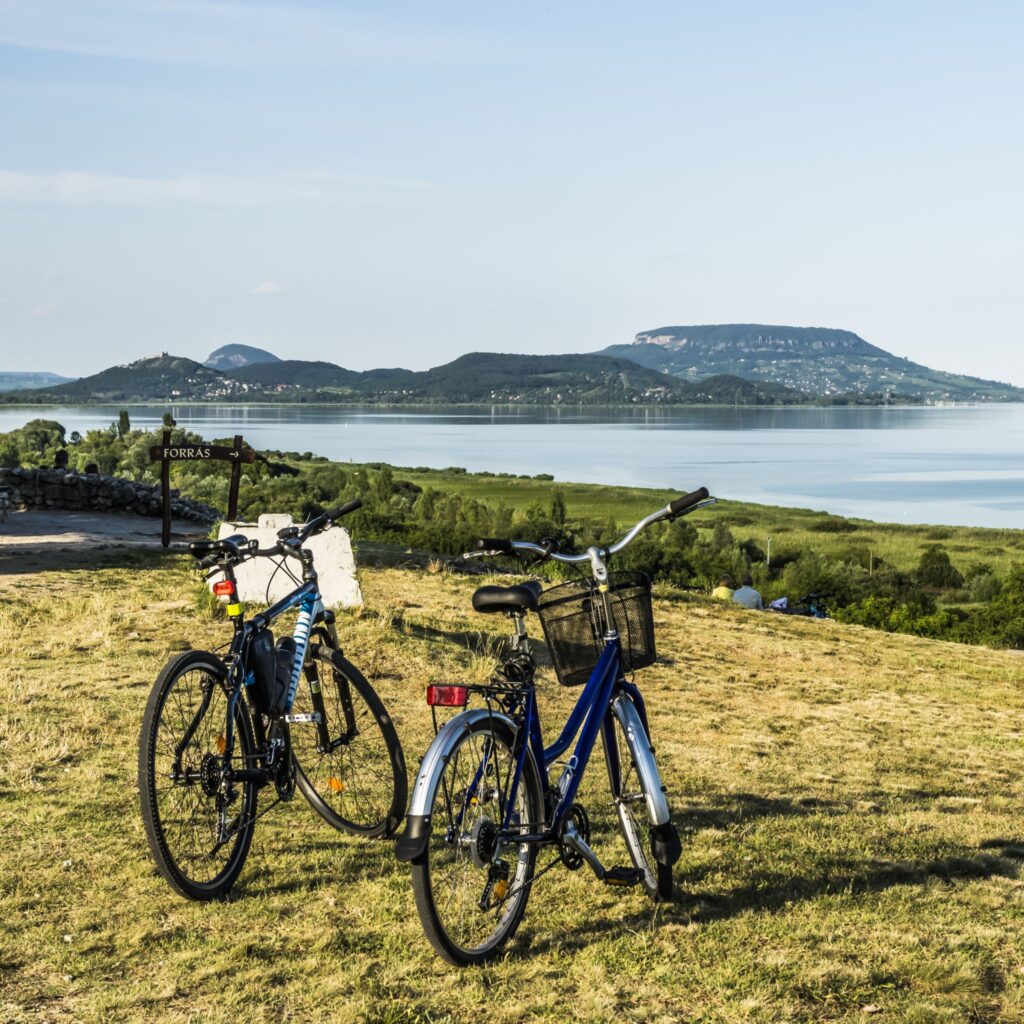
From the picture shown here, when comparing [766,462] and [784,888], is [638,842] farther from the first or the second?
[766,462]

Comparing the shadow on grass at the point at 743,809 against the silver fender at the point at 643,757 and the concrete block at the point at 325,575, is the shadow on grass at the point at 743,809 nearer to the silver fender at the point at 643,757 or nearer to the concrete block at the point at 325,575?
the silver fender at the point at 643,757

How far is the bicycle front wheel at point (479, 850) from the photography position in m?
3.70

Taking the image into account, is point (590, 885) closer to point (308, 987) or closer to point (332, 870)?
point (332, 870)

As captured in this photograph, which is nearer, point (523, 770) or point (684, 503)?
point (523, 770)

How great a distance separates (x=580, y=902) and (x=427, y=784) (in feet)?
4.19

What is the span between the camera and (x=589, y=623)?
4246 mm

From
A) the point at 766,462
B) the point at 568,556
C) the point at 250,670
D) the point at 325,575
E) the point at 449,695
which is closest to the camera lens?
the point at 449,695

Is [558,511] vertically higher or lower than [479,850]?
lower

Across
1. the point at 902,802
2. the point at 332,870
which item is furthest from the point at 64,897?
the point at 902,802

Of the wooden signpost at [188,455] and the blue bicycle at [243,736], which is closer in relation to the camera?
the blue bicycle at [243,736]

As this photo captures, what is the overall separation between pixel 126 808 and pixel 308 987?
223 centimetres

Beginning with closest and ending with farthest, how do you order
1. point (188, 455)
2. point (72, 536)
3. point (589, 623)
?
point (589, 623), point (188, 455), point (72, 536)

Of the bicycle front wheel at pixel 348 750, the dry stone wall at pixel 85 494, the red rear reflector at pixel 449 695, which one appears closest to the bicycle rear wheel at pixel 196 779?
the bicycle front wheel at pixel 348 750

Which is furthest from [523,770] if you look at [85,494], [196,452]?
[85,494]
